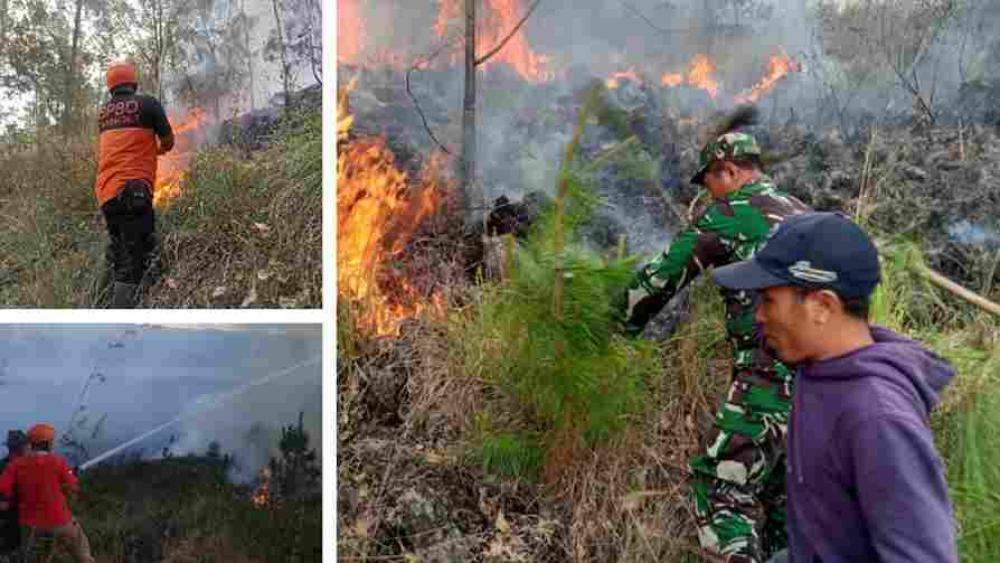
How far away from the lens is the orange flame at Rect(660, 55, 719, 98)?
348 cm

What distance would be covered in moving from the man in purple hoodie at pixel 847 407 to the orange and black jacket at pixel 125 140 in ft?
7.83

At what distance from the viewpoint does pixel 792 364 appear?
6.31 ft

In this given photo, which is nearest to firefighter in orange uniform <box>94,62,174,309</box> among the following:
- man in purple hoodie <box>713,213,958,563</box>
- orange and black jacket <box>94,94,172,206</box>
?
orange and black jacket <box>94,94,172,206</box>

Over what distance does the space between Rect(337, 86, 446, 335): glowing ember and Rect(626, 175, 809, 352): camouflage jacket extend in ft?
3.39

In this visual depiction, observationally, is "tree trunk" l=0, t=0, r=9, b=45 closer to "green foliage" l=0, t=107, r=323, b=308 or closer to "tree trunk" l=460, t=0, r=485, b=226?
"green foliage" l=0, t=107, r=323, b=308

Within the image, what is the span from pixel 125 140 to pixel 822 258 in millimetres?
2652

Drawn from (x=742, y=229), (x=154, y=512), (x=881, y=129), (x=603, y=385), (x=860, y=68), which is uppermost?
(x=860, y=68)

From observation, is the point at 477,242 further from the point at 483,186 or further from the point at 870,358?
the point at 870,358

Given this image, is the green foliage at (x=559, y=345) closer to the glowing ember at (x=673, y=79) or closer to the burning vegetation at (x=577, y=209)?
the burning vegetation at (x=577, y=209)

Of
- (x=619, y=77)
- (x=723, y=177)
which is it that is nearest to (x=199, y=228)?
(x=619, y=77)

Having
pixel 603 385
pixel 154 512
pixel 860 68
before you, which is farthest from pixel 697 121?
pixel 154 512

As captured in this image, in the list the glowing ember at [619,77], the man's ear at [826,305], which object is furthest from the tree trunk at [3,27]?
the man's ear at [826,305]

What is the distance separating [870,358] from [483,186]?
199 centimetres

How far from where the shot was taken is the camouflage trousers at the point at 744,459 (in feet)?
8.87
